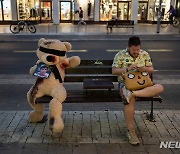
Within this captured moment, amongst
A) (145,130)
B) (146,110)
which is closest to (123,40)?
(146,110)

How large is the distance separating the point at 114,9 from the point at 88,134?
23.5 meters

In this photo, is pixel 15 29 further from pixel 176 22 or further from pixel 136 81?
pixel 136 81

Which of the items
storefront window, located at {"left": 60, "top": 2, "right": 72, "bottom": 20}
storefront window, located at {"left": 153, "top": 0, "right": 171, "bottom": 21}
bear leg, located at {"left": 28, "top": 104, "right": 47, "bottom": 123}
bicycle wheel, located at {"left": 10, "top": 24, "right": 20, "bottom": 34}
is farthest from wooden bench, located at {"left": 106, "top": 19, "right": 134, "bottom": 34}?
bear leg, located at {"left": 28, "top": 104, "right": 47, "bottom": 123}

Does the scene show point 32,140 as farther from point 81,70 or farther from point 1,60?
point 1,60

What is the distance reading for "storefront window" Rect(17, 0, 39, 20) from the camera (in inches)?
1043

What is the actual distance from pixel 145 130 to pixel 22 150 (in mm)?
2031

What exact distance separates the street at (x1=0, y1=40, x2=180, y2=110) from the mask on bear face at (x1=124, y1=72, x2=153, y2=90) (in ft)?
4.88

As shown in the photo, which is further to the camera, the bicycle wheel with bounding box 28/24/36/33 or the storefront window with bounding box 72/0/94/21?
the storefront window with bounding box 72/0/94/21

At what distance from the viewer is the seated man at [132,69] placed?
4448 millimetres

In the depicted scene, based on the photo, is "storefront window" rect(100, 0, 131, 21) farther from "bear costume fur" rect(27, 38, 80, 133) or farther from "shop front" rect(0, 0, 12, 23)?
"bear costume fur" rect(27, 38, 80, 133)

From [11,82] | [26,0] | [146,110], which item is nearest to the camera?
[146,110]

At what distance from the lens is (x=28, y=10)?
87.5 ft

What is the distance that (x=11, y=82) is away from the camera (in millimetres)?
7930

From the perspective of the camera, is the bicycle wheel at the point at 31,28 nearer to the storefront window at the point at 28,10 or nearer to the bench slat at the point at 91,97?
the storefront window at the point at 28,10
